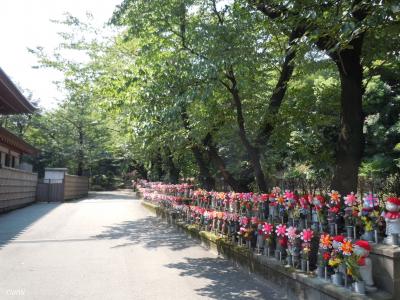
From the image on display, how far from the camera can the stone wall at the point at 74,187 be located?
28984mm

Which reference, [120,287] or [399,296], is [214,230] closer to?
[120,287]

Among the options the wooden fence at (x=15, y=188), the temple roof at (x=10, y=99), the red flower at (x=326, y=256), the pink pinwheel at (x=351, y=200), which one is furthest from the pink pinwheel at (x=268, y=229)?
the wooden fence at (x=15, y=188)

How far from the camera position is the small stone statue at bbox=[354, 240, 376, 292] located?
14.7 ft

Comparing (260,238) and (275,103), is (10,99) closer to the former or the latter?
(275,103)

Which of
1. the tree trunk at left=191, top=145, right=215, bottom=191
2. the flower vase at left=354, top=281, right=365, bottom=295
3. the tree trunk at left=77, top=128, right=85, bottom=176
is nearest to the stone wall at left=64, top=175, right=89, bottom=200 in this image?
the tree trunk at left=77, top=128, right=85, bottom=176

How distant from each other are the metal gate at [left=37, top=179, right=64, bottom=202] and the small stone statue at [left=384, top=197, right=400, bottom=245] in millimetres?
25800

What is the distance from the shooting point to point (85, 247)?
9797 millimetres

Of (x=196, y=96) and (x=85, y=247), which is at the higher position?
(x=196, y=96)

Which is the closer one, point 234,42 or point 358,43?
point 358,43

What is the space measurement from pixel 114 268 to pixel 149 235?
445 centimetres

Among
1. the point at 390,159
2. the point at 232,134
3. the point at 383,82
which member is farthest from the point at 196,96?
the point at 383,82

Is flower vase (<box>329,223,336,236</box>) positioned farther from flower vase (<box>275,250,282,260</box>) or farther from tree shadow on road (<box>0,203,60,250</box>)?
tree shadow on road (<box>0,203,60,250</box>)

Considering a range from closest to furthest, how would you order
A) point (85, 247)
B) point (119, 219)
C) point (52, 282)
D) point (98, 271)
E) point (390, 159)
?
point (52, 282) → point (98, 271) → point (85, 247) → point (119, 219) → point (390, 159)

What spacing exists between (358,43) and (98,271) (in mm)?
5958
